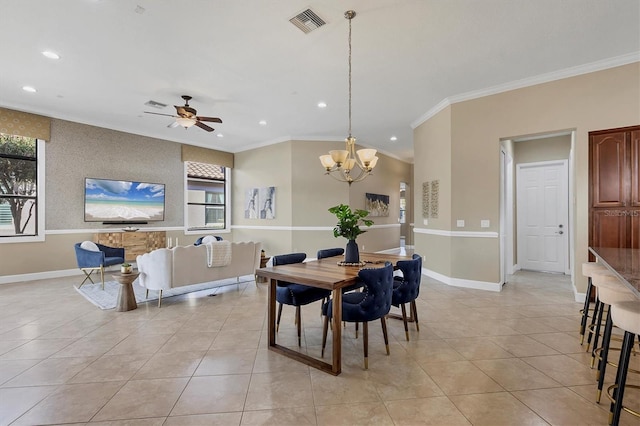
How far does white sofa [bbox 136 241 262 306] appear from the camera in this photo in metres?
4.31

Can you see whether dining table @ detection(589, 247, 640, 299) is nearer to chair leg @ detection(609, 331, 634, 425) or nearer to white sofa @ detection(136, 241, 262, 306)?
chair leg @ detection(609, 331, 634, 425)

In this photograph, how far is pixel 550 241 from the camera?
252 inches

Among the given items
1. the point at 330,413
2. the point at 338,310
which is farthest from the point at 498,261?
the point at 330,413

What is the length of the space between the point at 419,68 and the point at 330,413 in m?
4.24

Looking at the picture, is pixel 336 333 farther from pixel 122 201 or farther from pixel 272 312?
pixel 122 201

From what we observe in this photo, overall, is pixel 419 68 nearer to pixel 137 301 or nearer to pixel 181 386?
pixel 181 386

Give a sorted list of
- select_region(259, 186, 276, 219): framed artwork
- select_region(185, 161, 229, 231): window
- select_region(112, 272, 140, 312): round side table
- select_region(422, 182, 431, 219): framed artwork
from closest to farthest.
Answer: select_region(112, 272, 140, 312): round side table < select_region(422, 182, 431, 219): framed artwork < select_region(259, 186, 276, 219): framed artwork < select_region(185, 161, 229, 231): window

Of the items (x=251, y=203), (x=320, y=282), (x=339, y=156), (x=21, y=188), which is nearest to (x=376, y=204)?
Result: (x=251, y=203)

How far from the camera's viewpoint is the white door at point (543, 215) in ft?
20.4

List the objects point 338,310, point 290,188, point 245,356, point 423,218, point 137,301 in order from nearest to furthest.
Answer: point 338,310 < point 245,356 < point 137,301 < point 423,218 < point 290,188

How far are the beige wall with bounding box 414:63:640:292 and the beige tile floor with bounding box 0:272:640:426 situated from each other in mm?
1190

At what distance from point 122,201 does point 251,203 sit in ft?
10.2

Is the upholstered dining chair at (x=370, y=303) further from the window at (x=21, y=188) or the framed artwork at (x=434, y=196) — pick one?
the window at (x=21, y=188)

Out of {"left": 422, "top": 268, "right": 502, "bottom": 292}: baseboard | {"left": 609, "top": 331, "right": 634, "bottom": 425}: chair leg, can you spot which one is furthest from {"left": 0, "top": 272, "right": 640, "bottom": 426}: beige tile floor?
{"left": 422, "top": 268, "right": 502, "bottom": 292}: baseboard
